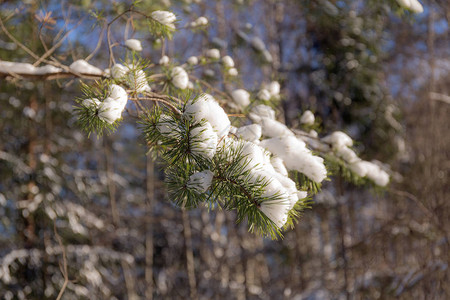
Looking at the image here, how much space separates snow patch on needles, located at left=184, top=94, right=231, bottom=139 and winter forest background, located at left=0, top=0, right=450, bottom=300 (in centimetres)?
132

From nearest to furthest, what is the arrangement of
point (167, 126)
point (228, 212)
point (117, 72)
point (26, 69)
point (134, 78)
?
point (167, 126) < point (134, 78) < point (117, 72) < point (26, 69) < point (228, 212)

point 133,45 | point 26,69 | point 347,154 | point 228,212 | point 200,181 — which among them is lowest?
point 228,212

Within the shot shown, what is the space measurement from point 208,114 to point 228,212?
4260 millimetres

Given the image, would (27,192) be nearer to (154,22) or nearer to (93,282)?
(93,282)

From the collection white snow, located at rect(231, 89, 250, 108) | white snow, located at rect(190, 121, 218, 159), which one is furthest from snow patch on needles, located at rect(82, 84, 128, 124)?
white snow, located at rect(231, 89, 250, 108)

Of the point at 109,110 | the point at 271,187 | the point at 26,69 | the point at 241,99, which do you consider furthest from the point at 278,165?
the point at 26,69

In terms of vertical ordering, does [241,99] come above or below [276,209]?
below

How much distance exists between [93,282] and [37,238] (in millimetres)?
878

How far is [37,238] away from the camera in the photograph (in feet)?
14.6

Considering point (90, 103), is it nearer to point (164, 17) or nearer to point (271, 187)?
point (271, 187)

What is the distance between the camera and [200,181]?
3.35 ft

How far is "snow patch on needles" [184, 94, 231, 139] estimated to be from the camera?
109 cm

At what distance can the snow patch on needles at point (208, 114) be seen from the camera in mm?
1093

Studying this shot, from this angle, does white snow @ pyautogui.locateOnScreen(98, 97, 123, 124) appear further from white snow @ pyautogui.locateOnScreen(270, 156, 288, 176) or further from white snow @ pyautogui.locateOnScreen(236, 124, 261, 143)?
white snow @ pyautogui.locateOnScreen(270, 156, 288, 176)
